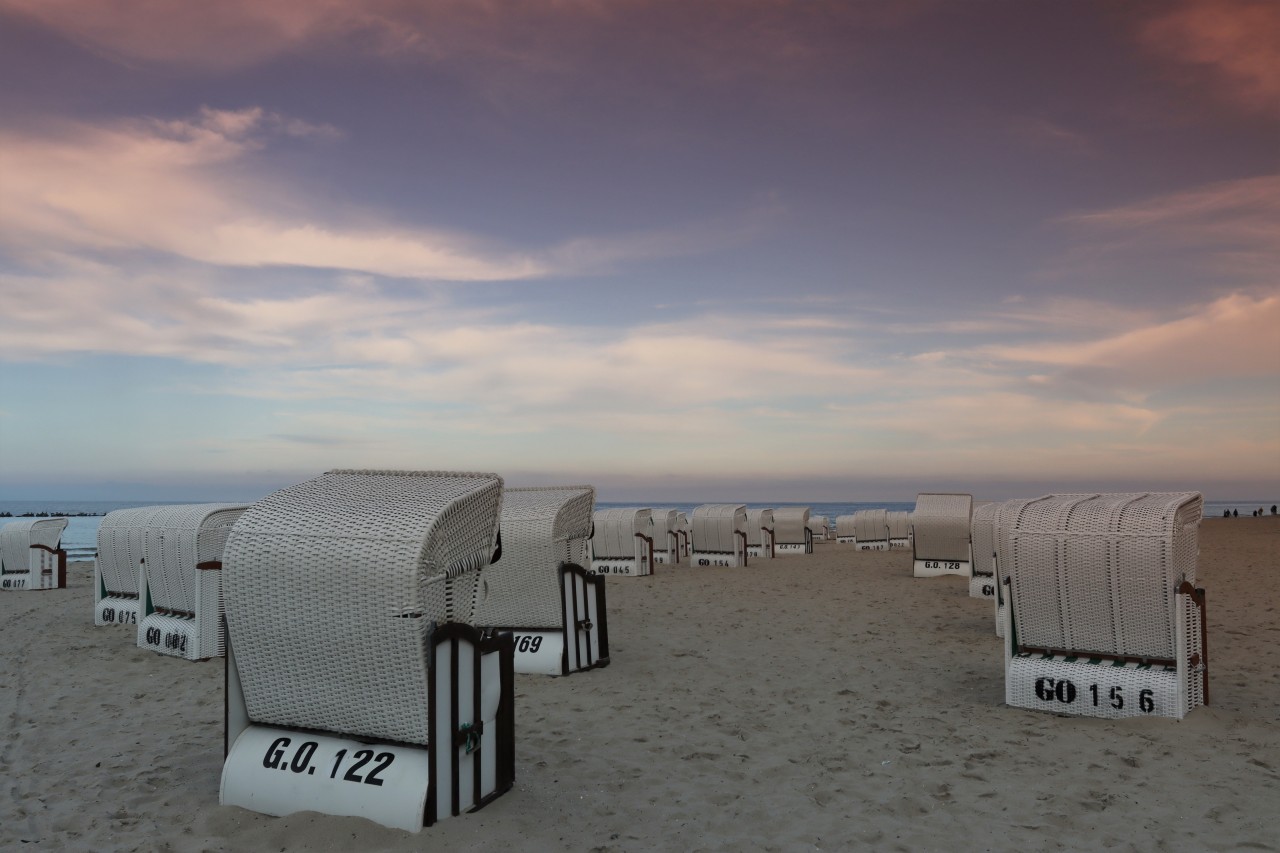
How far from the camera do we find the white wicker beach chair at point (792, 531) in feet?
105

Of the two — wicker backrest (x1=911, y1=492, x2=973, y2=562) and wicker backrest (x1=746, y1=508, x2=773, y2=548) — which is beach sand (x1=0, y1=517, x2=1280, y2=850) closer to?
wicker backrest (x1=911, y1=492, x2=973, y2=562)

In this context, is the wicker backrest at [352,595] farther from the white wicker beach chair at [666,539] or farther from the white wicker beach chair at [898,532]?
the white wicker beach chair at [898,532]

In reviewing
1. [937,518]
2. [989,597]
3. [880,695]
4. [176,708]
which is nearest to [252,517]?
[176,708]

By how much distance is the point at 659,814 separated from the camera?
18.5 feet

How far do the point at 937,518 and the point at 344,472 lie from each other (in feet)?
59.2

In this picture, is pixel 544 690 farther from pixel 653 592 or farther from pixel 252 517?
pixel 653 592

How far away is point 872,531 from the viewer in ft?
112

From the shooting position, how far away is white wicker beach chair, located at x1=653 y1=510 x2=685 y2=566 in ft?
88.3

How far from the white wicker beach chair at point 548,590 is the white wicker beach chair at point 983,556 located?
967 centimetres

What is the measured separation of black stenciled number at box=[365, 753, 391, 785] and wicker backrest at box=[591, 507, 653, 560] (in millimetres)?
16863

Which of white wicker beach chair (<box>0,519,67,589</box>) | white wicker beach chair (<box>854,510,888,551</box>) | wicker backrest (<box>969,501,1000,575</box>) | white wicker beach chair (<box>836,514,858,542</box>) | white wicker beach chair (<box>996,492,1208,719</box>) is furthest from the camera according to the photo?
white wicker beach chair (<box>836,514,858,542</box>)

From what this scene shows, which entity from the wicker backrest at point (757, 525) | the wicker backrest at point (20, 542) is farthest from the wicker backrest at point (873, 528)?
the wicker backrest at point (20, 542)

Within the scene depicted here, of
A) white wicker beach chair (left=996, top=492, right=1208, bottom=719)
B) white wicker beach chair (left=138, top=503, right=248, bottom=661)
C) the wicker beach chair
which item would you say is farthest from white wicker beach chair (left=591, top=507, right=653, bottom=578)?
white wicker beach chair (left=996, top=492, right=1208, bottom=719)

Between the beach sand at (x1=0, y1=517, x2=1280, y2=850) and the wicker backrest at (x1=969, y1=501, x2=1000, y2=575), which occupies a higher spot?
the wicker backrest at (x1=969, y1=501, x2=1000, y2=575)
